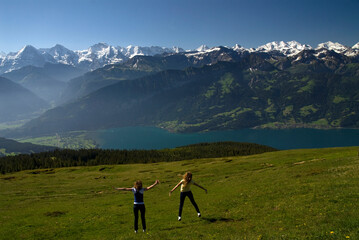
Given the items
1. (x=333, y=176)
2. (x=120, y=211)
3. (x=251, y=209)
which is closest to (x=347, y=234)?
(x=251, y=209)

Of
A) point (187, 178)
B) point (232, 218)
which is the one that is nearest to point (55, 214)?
point (187, 178)

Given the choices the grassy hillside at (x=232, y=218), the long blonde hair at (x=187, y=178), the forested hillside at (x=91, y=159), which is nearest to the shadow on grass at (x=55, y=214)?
the grassy hillside at (x=232, y=218)

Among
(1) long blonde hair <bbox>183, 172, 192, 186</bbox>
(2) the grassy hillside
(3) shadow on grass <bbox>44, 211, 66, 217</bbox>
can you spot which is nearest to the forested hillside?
(2) the grassy hillside

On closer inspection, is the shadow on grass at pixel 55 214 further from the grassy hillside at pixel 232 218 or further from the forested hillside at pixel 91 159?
the forested hillside at pixel 91 159

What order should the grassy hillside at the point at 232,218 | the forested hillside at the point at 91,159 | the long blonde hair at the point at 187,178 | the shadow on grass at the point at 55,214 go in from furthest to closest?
the forested hillside at the point at 91,159
the shadow on grass at the point at 55,214
the long blonde hair at the point at 187,178
the grassy hillside at the point at 232,218

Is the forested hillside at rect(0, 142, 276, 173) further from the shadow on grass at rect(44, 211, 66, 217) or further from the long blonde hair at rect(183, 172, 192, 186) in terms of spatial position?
the long blonde hair at rect(183, 172, 192, 186)

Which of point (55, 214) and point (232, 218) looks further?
point (55, 214)

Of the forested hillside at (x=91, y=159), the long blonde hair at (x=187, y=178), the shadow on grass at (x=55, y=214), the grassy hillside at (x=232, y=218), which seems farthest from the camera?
the forested hillside at (x=91, y=159)

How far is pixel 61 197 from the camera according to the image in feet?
183

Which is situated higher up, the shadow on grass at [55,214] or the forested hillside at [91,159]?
the shadow on grass at [55,214]

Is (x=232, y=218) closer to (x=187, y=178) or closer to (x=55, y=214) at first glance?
(x=187, y=178)

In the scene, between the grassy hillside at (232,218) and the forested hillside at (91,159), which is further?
the forested hillside at (91,159)

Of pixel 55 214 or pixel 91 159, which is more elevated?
pixel 55 214

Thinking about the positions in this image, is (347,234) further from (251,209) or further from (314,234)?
(251,209)
